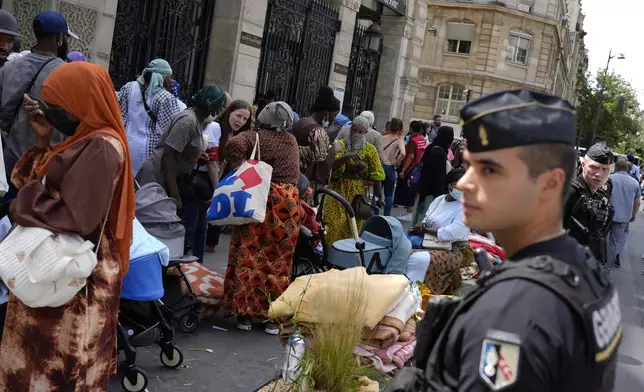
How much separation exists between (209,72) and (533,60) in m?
43.1

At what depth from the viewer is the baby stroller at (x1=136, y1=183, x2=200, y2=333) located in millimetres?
5480

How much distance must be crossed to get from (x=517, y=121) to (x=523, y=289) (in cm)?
39

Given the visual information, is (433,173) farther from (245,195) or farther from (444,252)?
(245,195)

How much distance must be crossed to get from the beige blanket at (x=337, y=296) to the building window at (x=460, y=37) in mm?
48015

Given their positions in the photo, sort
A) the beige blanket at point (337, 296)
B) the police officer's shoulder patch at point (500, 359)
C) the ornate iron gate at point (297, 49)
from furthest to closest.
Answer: the ornate iron gate at point (297, 49), the beige blanket at point (337, 296), the police officer's shoulder patch at point (500, 359)

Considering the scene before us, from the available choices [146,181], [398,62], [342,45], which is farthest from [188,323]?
[398,62]

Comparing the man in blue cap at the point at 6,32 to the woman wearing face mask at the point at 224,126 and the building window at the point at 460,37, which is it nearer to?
the woman wearing face mask at the point at 224,126

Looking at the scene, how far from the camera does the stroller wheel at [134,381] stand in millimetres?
4613

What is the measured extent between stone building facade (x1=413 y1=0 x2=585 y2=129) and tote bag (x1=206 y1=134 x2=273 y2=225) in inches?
1781

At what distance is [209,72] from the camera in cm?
1232

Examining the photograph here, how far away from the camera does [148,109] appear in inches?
277

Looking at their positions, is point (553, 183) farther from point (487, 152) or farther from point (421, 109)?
point (421, 109)

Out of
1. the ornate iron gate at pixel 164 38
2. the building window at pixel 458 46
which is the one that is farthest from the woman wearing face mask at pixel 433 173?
the building window at pixel 458 46

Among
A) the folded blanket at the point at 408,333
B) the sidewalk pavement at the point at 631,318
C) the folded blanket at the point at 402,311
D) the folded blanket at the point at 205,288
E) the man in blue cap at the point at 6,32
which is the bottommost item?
the sidewalk pavement at the point at 631,318
